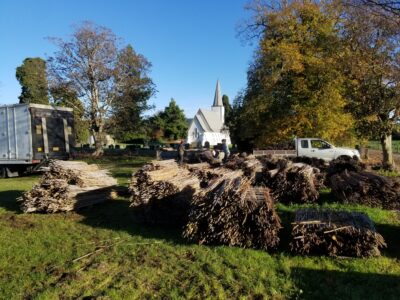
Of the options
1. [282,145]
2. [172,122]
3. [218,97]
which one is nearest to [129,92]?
[282,145]

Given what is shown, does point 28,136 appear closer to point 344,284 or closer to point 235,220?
point 235,220

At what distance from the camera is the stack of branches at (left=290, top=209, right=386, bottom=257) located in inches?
255

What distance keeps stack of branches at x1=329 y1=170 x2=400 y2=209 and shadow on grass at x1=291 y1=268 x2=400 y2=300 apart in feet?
15.4

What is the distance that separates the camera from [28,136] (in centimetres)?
1877

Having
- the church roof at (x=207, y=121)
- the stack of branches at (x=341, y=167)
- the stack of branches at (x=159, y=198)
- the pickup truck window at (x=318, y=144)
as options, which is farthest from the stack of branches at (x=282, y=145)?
the church roof at (x=207, y=121)

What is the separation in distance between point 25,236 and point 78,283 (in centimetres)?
322

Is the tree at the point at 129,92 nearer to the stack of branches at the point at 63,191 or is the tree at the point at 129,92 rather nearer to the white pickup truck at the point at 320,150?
the white pickup truck at the point at 320,150

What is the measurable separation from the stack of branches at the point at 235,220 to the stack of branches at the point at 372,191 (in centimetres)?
421

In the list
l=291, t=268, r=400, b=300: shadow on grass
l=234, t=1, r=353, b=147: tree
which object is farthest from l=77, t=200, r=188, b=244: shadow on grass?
l=234, t=1, r=353, b=147: tree

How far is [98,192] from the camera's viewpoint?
11.7 m

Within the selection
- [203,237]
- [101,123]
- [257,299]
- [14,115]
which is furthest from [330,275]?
[101,123]

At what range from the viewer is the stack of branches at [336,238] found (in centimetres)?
648

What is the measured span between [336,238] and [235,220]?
5.81 ft

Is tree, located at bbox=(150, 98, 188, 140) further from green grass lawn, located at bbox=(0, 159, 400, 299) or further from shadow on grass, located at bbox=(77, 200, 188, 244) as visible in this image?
green grass lawn, located at bbox=(0, 159, 400, 299)
